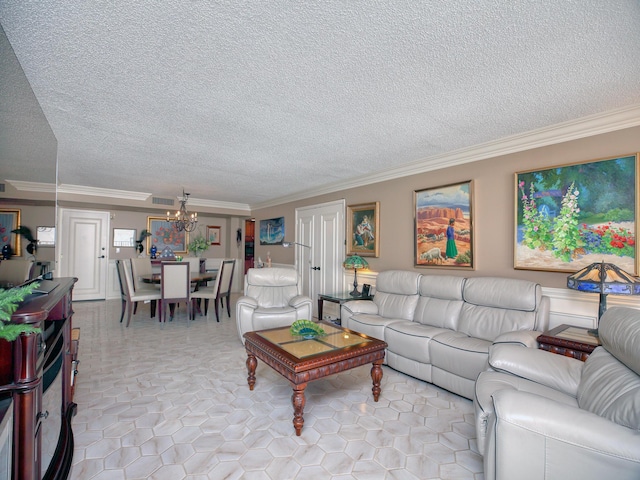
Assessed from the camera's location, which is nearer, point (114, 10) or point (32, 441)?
point (32, 441)

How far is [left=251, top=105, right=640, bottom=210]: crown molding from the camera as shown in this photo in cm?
254

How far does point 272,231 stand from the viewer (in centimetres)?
722

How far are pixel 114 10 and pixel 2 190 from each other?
942mm

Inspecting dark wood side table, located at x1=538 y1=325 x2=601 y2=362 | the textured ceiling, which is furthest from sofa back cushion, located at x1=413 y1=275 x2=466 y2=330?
the textured ceiling

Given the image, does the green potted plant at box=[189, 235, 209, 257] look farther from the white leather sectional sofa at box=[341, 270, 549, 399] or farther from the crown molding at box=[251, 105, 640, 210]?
the white leather sectional sofa at box=[341, 270, 549, 399]

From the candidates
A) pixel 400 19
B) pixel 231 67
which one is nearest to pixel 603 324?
pixel 400 19

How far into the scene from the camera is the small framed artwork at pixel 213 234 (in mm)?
8445

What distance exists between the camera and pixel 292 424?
2254mm

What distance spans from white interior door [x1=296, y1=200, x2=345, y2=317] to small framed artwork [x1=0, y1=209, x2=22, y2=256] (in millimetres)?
4220

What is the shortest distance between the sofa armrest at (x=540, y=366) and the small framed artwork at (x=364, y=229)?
2.66 meters

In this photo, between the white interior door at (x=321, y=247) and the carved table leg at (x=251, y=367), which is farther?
the white interior door at (x=321, y=247)

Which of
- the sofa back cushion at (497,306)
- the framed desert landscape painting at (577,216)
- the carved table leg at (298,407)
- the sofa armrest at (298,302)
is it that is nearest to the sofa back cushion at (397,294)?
the sofa back cushion at (497,306)

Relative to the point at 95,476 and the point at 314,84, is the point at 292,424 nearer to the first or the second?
the point at 95,476

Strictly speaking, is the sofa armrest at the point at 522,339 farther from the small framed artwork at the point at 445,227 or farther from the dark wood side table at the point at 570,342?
the small framed artwork at the point at 445,227
